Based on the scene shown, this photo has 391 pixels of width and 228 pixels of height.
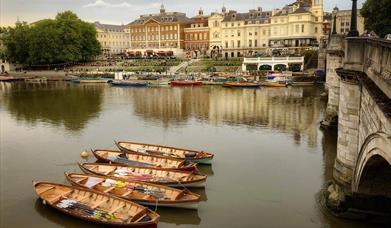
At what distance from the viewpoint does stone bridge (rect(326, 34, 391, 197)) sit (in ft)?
43.3

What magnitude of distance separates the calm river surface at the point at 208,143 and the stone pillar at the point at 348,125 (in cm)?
238

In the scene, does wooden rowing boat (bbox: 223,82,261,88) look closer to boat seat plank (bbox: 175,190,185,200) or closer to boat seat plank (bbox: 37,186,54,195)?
boat seat plank (bbox: 175,190,185,200)

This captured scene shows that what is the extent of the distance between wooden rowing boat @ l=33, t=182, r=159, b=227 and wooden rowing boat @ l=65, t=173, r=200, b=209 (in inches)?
40.7

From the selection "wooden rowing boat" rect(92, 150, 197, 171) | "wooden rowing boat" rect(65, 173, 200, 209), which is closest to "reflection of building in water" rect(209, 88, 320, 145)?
"wooden rowing boat" rect(92, 150, 197, 171)

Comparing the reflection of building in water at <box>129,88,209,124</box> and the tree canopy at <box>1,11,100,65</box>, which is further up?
the tree canopy at <box>1,11,100,65</box>

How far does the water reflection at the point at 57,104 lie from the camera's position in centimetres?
4566

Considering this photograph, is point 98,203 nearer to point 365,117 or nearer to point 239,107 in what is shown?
point 365,117

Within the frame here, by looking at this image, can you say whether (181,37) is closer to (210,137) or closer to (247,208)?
(210,137)

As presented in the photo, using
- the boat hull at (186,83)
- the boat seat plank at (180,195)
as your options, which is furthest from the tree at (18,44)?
the boat seat plank at (180,195)

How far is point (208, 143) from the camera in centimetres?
3441

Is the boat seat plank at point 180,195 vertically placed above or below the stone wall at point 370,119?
below

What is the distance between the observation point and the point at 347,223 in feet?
62.0

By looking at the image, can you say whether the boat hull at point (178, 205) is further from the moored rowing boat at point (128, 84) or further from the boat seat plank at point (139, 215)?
the moored rowing boat at point (128, 84)

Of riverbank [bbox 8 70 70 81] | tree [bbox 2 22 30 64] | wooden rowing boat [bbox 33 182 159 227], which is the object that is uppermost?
tree [bbox 2 22 30 64]
